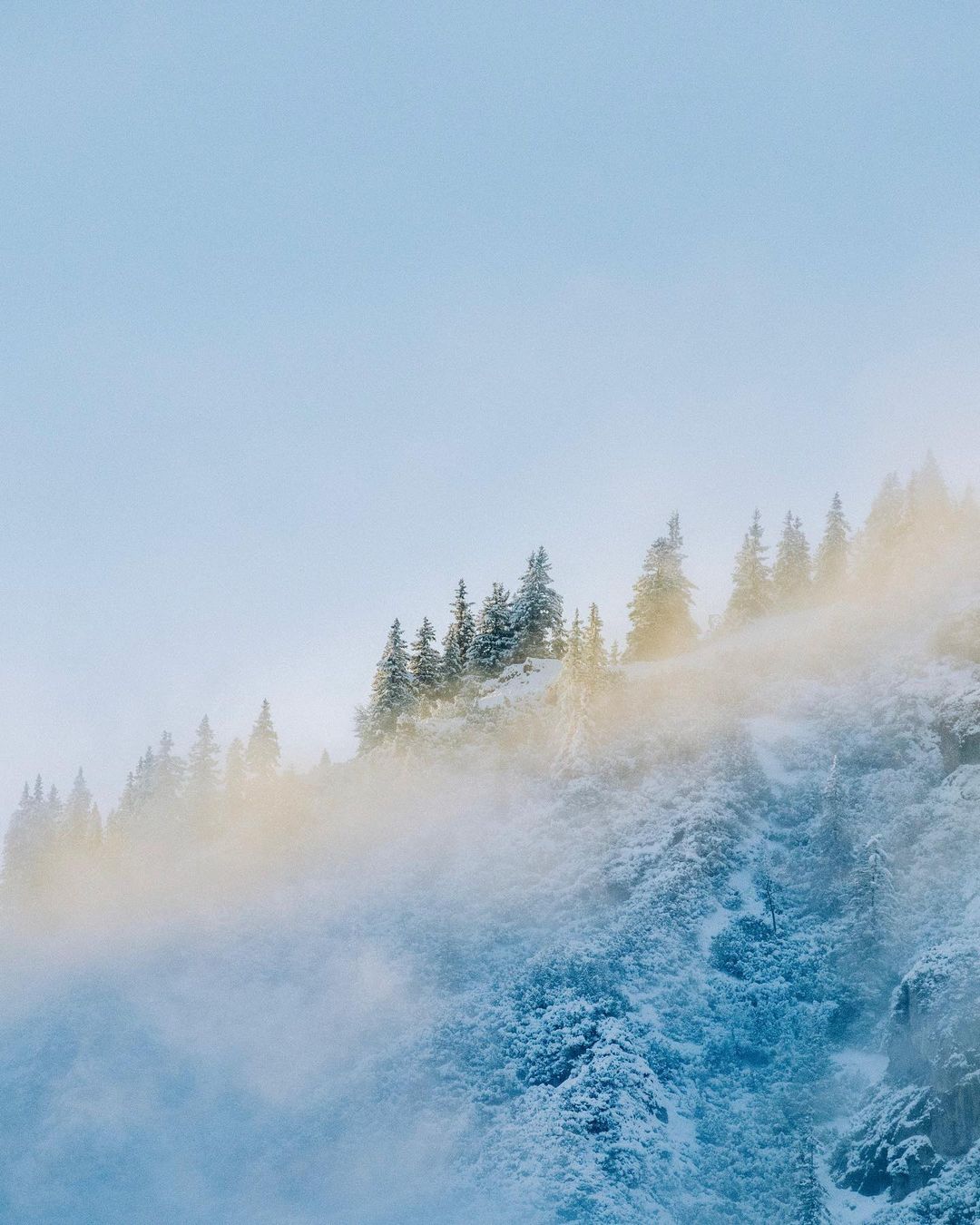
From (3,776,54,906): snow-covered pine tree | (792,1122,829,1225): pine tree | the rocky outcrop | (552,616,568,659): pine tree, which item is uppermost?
(552,616,568,659): pine tree

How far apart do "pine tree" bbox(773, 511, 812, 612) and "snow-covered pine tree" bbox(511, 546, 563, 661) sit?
Answer: 20.1 m

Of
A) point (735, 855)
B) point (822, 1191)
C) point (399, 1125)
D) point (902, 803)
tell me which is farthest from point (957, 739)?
point (399, 1125)

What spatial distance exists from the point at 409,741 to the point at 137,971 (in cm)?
2284

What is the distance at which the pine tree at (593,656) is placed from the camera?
2449 inches

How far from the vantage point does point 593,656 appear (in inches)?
2495

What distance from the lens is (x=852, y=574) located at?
86312mm

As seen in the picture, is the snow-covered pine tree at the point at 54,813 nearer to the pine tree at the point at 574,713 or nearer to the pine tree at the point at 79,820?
the pine tree at the point at 79,820

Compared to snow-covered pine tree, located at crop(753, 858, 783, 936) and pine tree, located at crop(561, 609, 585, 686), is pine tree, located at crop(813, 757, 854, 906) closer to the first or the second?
snow-covered pine tree, located at crop(753, 858, 783, 936)

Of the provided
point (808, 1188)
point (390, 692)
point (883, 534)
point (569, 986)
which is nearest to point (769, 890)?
point (569, 986)

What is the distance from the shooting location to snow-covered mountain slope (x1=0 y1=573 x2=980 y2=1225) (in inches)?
1407

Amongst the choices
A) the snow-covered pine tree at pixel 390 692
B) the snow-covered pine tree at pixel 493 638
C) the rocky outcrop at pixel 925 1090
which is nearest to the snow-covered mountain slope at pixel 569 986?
the rocky outcrop at pixel 925 1090

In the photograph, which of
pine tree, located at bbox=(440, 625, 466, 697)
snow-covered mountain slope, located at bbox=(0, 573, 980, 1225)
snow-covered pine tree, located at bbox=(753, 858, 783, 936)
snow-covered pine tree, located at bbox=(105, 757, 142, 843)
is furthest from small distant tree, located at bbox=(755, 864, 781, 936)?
snow-covered pine tree, located at bbox=(105, 757, 142, 843)

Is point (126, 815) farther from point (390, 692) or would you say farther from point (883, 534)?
point (883, 534)

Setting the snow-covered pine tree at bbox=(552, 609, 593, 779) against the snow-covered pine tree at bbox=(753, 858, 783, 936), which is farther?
the snow-covered pine tree at bbox=(552, 609, 593, 779)
